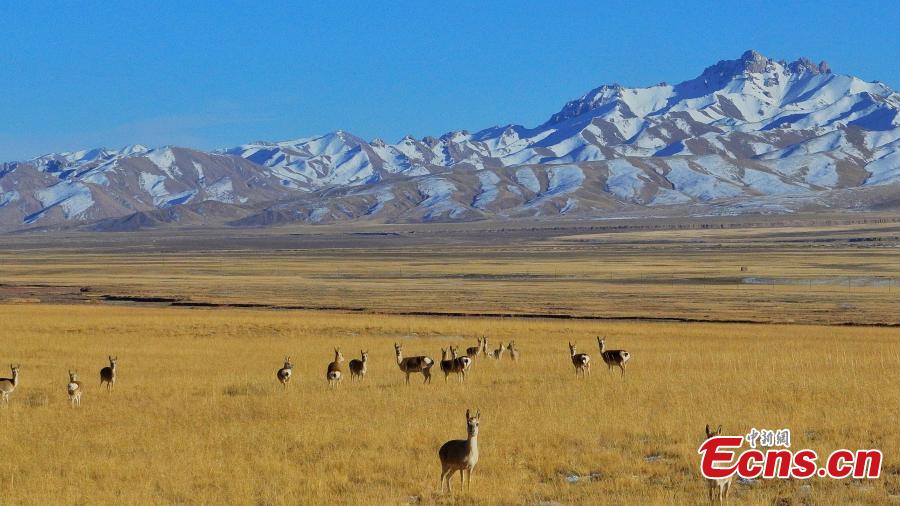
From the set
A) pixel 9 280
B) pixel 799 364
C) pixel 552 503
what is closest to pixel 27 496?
pixel 552 503

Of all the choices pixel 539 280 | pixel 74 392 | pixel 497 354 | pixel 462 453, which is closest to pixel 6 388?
pixel 74 392

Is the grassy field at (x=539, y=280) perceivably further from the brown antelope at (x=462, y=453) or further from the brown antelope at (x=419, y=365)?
the brown antelope at (x=462, y=453)

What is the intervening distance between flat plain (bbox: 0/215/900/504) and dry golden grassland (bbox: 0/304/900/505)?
0.06 meters

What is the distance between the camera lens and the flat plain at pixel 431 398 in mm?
13664

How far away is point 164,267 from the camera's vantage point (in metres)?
109

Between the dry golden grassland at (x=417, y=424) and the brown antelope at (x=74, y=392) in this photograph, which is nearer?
the dry golden grassland at (x=417, y=424)

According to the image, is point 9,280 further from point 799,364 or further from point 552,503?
point 552,503

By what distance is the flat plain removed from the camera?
13664mm

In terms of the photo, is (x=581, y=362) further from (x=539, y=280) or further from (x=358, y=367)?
(x=539, y=280)
